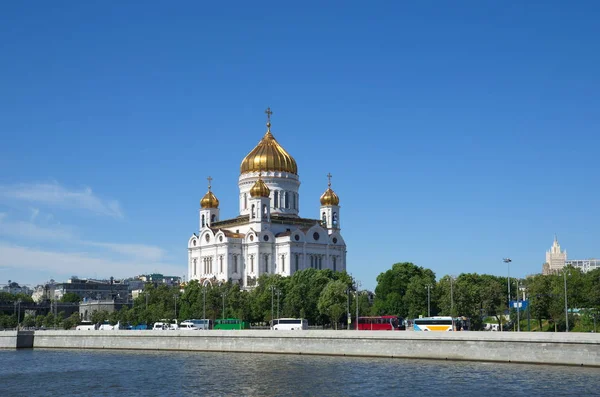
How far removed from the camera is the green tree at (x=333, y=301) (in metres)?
76.8

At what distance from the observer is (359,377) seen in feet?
144

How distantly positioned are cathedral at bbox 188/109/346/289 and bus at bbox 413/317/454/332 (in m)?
36.8

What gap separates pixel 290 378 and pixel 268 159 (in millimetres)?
62264

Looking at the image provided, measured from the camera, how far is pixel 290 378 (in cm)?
4372

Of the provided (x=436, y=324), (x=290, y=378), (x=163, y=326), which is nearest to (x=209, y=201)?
(x=163, y=326)

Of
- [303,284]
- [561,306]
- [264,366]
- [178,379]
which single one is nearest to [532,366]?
[264,366]

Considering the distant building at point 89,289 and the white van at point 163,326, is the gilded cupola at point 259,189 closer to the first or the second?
the white van at point 163,326

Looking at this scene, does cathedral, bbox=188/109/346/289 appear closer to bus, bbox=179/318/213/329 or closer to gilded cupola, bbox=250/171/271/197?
gilded cupola, bbox=250/171/271/197

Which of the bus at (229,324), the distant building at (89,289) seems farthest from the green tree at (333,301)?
the distant building at (89,289)

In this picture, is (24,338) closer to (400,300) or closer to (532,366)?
(400,300)

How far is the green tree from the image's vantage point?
76.8 metres

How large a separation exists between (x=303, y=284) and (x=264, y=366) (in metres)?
33.6

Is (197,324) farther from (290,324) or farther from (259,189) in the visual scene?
(259,189)

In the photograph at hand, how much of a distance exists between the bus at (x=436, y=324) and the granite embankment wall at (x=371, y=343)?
731cm
